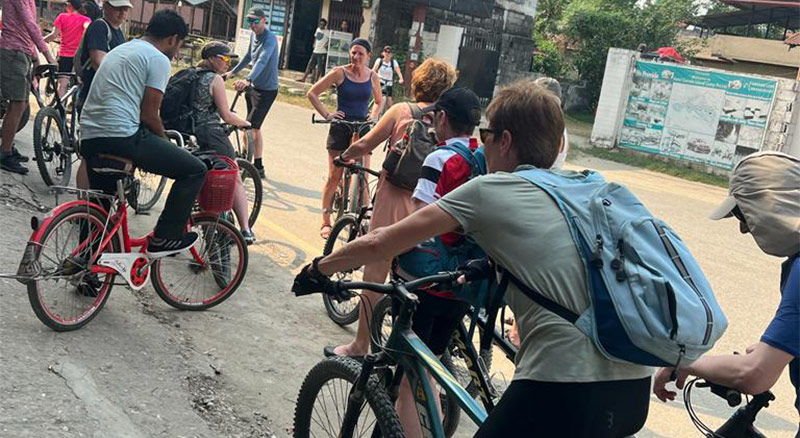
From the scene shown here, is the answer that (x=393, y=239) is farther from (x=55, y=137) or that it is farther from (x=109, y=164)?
(x=55, y=137)

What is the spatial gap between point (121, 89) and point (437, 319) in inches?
93.9

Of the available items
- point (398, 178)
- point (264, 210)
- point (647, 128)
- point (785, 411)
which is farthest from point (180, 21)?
point (647, 128)

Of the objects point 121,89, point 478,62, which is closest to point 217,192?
point 121,89

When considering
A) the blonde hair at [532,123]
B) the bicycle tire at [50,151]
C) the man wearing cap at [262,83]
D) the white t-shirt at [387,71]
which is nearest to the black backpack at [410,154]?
the blonde hair at [532,123]

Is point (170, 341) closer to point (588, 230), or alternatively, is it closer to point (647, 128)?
point (588, 230)

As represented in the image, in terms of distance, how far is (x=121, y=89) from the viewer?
4.54 metres

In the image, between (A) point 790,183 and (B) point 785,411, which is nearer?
(A) point 790,183

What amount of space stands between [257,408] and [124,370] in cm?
69

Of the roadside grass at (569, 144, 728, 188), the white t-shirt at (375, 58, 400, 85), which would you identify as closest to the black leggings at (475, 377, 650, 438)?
the roadside grass at (569, 144, 728, 188)

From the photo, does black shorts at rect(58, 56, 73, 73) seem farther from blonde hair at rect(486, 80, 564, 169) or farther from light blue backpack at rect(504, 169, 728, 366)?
light blue backpack at rect(504, 169, 728, 366)

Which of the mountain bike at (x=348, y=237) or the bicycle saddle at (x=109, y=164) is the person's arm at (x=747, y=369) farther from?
the bicycle saddle at (x=109, y=164)

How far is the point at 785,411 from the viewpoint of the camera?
16.3 feet

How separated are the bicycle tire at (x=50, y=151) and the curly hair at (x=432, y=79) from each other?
3.91 m

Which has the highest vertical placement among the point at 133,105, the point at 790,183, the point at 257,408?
the point at 790,183
